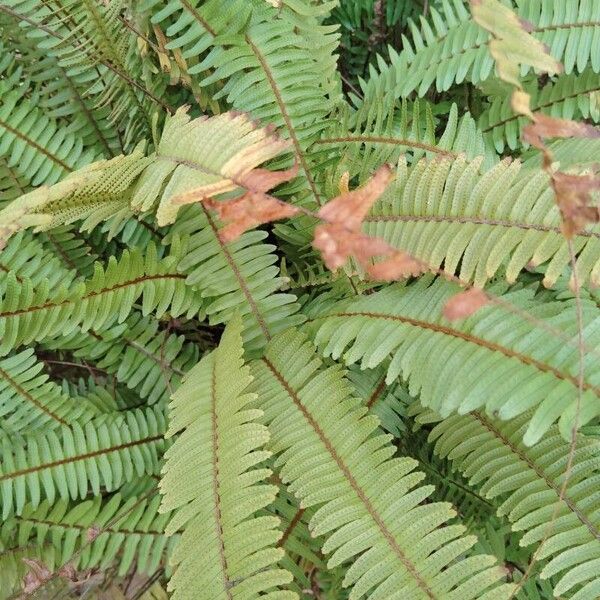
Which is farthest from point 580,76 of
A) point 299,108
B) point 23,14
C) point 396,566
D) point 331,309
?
point 23,14

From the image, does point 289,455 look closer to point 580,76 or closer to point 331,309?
point 331,309

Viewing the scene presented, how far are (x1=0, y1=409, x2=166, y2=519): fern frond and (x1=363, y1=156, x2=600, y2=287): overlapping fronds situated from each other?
809 mm

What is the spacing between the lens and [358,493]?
1.22 metres

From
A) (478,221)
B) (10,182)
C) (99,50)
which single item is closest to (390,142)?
(478,221)

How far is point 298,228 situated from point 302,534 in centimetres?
73

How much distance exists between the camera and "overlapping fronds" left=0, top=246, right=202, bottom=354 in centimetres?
145

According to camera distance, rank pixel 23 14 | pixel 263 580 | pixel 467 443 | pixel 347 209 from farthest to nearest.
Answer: pixel 23 14, pixel 467 443, pixel 263 580, pixel 347 209

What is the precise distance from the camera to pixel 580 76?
5.81 feet

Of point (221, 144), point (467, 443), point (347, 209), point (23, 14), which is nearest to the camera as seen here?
point (347, 209)

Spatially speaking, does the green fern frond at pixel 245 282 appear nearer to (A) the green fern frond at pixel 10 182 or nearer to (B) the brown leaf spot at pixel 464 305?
(A) the green fern frond at pixel 10 182

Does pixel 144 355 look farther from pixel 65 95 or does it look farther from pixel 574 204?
pixel 574 204

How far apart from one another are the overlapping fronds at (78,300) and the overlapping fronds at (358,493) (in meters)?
0.37

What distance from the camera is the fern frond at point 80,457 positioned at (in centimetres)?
162

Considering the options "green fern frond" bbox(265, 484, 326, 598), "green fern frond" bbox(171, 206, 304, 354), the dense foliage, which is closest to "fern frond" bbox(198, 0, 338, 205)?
the dense foliage
